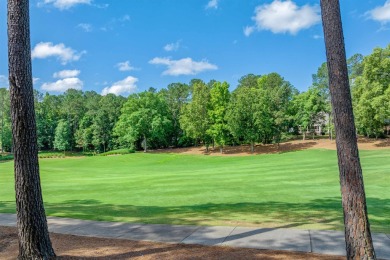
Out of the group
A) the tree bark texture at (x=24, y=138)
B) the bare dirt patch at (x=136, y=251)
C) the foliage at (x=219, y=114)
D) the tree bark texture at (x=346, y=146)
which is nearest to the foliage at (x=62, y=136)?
the foliage at (x=219, y=114)

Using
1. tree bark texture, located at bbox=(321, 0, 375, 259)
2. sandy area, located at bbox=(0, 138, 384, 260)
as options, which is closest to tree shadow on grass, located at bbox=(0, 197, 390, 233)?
sandy area, located at bbox=(0, 138, 384, 260)

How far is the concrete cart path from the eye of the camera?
6.03 meters

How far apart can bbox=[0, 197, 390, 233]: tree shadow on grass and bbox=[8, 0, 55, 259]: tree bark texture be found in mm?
3452

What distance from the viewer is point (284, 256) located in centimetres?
553

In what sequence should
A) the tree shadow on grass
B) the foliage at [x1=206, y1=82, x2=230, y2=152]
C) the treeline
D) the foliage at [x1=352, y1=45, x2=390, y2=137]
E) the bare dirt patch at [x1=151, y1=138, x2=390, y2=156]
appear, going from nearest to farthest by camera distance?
the tree shadow on grass
the foliage at [x1=352, y1=45, x2=390, y2=137]
the treeline
the bare dirt patch at [x1=151, y1=138, x2=390, y2=156]
the foliage at [x1=206, y1=82, x2=230, y2=152]

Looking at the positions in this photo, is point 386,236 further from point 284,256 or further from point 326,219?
point 284,256

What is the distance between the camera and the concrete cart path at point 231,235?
6.03m

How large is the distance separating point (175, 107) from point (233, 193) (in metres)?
60.2

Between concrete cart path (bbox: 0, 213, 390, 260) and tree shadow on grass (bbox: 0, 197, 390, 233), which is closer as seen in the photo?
concrete cart path (bbox: 0, 213, 390, 260)

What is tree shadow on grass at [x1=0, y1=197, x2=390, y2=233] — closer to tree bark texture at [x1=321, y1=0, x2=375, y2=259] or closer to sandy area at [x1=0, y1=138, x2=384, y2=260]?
sandy area at [x1=0, y1=138, x2=384, y2=260]

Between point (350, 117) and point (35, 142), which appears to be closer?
point (350, 117)

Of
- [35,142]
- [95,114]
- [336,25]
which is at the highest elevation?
[95,114]

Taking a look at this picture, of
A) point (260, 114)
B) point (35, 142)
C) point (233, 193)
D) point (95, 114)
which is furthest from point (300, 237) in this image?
point (95, 114)

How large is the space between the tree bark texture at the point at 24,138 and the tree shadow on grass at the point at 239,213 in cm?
345
